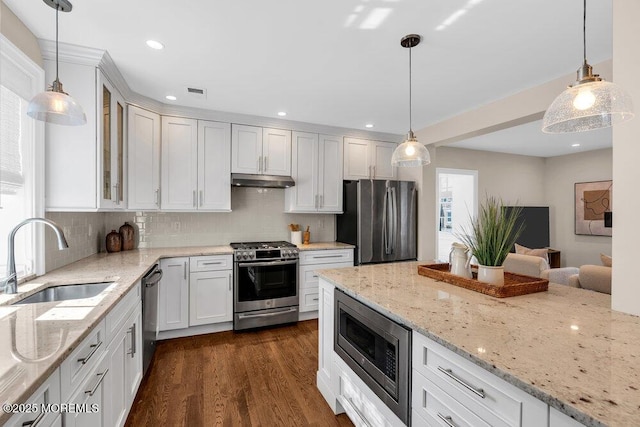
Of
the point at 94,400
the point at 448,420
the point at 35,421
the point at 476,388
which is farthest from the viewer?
the point at 94,400

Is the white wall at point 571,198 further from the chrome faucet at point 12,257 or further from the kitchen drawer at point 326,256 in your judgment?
the chrome faucet at point 12,257

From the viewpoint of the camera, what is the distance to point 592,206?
5.52 m

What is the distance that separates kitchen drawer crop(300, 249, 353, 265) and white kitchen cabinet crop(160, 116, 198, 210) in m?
1.43

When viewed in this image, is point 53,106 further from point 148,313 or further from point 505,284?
point 505,284

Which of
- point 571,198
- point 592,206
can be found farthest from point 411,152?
point 571,198

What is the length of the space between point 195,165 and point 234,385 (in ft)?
7.57

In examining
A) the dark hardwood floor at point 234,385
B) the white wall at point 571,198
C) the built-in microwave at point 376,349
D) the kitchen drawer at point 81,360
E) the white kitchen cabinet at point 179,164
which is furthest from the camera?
the white wall at point 571,198

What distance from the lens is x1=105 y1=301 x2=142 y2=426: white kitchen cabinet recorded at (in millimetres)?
1585

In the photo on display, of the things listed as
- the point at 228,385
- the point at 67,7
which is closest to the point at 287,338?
the point at 228,385

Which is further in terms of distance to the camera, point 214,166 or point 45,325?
point 214,166

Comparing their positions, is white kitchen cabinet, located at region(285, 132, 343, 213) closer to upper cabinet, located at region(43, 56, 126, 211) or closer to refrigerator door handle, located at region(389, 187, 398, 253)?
refrigerator door handle, located at region(389, 187, 398, 253)

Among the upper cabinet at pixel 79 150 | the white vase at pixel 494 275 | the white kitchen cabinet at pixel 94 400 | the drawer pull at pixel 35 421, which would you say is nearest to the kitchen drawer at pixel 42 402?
the drawer pull at pixel 35 421

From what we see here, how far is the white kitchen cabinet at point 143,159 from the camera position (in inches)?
116

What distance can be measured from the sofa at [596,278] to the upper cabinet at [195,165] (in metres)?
3.79
